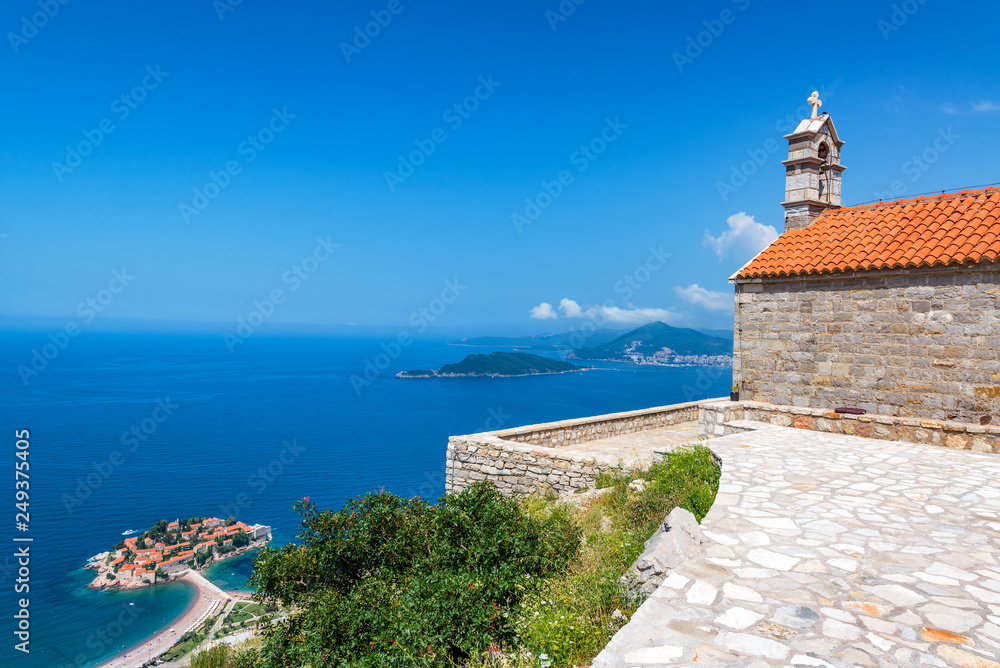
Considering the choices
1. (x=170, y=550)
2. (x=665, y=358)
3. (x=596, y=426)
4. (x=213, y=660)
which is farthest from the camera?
(x=665, y=358)

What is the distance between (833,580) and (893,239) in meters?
9.66

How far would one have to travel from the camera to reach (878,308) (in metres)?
10.2

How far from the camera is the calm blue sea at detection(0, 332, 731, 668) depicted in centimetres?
2741

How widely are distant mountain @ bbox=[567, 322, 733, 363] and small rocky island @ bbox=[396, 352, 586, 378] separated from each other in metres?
31.9

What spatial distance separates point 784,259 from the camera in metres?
11.9

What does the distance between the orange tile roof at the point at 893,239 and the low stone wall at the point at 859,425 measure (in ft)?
9.42

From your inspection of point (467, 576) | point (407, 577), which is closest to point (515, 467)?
point (407, 577)

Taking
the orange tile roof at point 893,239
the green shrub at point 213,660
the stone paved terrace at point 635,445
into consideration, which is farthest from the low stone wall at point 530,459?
the green shrub at point 213,660

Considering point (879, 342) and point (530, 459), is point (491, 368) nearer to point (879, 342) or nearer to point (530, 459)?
point (530, 459)

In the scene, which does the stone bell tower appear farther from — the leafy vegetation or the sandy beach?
the sandy beach

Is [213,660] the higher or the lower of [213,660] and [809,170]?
the lower

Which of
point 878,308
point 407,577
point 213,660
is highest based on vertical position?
point 878,308

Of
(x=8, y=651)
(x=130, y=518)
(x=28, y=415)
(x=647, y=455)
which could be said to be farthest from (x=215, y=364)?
(x=647, y=455)

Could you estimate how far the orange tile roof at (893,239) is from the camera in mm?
9586
